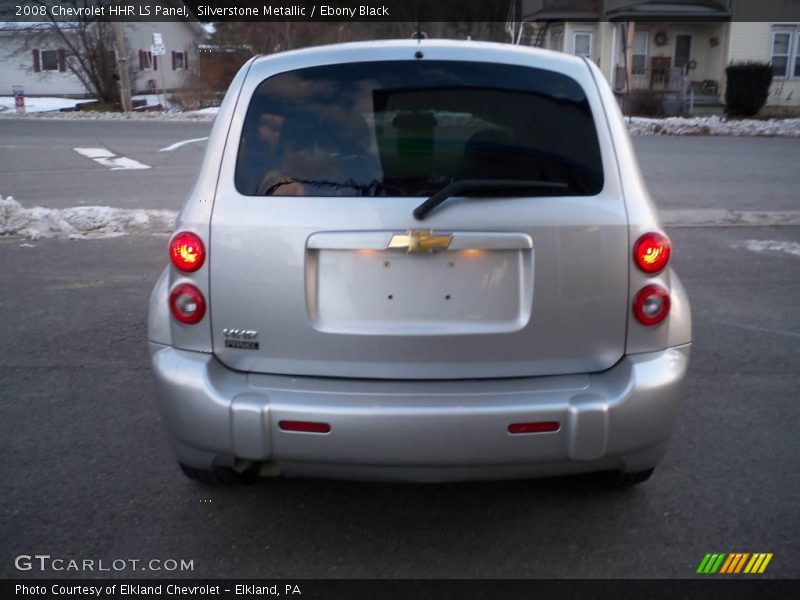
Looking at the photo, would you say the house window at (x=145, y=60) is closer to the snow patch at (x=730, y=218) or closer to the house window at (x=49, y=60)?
the house window at (x=49, y=60)

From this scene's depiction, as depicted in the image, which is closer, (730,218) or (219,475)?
(219,475)

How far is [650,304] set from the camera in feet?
10.4

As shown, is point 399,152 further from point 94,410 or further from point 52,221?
point 52,221

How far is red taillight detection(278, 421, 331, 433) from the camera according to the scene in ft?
9.72

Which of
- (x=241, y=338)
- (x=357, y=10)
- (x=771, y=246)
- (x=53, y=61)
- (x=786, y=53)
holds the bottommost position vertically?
(x=771, y=246)

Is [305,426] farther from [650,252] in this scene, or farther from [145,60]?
[145,60]

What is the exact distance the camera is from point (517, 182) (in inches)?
123

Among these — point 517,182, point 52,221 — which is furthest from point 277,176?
point 52,221

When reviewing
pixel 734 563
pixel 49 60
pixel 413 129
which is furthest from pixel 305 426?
pixel 49 60

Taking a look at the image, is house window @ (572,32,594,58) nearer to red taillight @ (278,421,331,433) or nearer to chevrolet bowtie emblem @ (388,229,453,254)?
chevrolet bowtie emblem @ (388,229,453,254)

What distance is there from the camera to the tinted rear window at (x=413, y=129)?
317cm

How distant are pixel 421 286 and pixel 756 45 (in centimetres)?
3173

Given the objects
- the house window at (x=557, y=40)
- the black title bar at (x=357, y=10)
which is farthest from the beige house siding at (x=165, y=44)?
the house window at (x=557, y=40)

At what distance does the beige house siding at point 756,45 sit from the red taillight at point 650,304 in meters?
30.5
